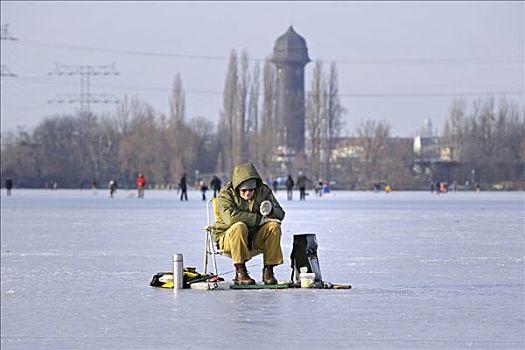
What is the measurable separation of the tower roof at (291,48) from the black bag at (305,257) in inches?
4927

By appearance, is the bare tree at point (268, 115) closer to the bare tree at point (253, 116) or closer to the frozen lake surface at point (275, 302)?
the bare tree at point (253, 116)

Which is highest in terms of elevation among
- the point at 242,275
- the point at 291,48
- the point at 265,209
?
the point at 291,48

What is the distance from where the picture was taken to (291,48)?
135 meters

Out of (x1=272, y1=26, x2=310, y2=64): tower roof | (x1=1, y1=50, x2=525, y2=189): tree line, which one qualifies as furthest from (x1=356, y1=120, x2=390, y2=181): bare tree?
(x1=272, y1=26, x2=310, y2=64): tower roof

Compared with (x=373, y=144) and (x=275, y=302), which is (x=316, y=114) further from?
(x=275, y=302)

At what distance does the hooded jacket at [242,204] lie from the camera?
912 centimetres

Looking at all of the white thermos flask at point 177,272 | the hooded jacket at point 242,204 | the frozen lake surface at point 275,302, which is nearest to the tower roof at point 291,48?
the frozen lake surface at point 275,302

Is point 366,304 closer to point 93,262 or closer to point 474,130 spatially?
point 93,262

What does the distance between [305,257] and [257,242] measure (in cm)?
44

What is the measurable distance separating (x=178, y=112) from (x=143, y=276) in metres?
74.5

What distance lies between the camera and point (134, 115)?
327 ft

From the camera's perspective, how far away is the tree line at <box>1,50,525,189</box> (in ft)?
268

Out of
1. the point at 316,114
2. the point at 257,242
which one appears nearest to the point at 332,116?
the point at 316,114

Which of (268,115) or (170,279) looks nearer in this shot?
(170,279)
